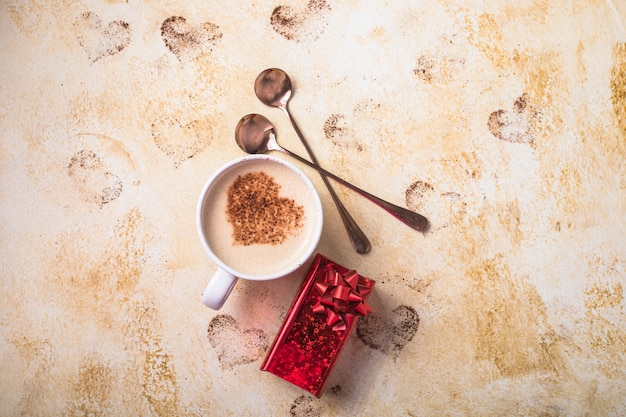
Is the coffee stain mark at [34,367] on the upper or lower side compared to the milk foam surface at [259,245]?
lower

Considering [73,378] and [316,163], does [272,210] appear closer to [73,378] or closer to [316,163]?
[316,163]

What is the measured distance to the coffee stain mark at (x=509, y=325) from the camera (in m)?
0.99

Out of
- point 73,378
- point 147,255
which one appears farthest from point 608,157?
point 73,378

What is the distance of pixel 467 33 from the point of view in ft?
3.41

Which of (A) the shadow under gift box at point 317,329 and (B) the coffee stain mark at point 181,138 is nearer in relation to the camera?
Answer: (A) the shadow under gift box at point 317,329

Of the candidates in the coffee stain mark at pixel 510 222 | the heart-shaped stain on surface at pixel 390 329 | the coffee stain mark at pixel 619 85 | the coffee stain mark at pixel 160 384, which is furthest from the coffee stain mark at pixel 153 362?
the coffee stain mark at pixel 619 85

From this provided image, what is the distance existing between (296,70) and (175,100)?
0.81ft

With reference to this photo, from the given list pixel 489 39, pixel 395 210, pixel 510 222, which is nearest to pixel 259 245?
pixel 395 210

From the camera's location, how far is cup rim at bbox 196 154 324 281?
866 millimetres

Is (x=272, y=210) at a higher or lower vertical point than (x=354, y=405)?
higher

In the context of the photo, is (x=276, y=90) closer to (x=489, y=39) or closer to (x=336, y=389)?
(x=489, y=39)

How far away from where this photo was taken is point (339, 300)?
0.86 m

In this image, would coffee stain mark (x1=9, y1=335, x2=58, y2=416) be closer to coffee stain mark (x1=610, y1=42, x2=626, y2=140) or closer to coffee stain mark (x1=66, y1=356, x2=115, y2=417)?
coffee stain mark (x1=66, y1=356, x2=115, y2=417)

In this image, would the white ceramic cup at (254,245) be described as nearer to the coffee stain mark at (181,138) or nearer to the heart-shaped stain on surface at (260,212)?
the heart-shaped stain on surface at (260,212)
